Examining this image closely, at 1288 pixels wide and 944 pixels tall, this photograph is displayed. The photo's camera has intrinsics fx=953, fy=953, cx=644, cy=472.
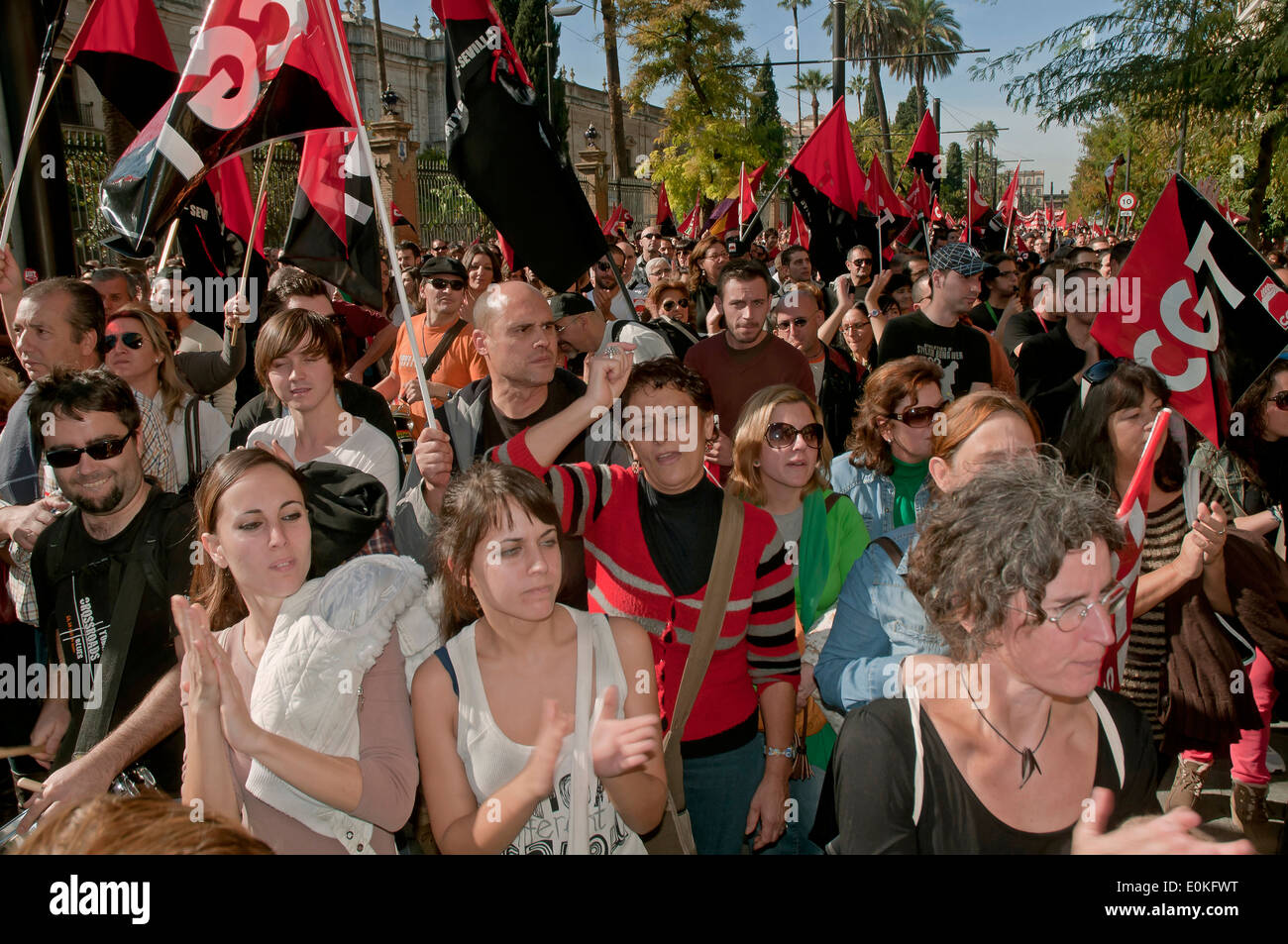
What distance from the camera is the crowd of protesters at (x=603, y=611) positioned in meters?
1.87

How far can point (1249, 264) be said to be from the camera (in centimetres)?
318

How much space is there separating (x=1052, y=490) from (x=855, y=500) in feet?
5.78

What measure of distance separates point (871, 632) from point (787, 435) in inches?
37.4

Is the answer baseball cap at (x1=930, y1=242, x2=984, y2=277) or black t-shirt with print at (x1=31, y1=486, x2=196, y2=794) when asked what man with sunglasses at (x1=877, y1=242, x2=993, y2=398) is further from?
black t-shirt with print at (x1=31, y1=486, x2=196, y2=794)

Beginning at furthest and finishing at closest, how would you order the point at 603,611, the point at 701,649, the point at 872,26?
the point at 872,26 < the point at 603,611 < the point at 701,649

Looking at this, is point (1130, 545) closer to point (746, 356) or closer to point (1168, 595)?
point (1168, 595)

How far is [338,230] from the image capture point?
14.5 ft

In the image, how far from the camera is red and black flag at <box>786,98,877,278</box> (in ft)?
30.0

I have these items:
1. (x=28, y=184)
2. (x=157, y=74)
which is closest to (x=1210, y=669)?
(x=157, y=74)

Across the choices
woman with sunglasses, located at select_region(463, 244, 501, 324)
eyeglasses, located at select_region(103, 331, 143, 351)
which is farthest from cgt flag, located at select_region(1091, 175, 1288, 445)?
woman with sunglasses, located at select_region(463, 244, 501, 324)

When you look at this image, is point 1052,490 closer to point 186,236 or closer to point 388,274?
point 186,236

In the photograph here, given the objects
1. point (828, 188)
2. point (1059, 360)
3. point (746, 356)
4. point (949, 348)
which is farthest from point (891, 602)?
point (828, 188)

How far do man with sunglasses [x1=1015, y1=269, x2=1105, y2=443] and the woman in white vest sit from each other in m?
4.77

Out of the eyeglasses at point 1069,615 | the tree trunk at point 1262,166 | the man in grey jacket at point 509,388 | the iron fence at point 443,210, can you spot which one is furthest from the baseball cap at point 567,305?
the iron fence at point 443,210
